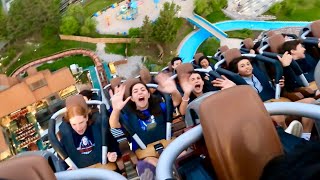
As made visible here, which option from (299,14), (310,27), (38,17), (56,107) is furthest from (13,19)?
(310,27)

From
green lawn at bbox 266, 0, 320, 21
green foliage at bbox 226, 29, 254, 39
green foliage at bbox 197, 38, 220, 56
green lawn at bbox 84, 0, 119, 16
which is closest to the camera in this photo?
green foliage at bbox 197, 38, 220, 56

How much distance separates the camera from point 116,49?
1451 centimetres

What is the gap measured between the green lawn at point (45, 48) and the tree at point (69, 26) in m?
0.47

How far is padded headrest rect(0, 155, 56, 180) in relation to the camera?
129 cm

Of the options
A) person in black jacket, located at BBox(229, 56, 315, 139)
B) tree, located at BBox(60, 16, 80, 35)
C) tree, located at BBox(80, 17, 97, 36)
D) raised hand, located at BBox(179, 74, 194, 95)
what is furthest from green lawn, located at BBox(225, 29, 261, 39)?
raised hand, located at BBox(179, 74, 194, 95)

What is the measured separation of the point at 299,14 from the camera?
15430 millimetres

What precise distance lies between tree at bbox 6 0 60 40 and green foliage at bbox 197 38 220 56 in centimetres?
621

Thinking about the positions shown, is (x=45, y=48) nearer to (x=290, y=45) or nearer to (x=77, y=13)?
(x=77, y=13)

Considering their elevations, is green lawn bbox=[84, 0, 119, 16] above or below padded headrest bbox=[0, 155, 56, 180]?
above

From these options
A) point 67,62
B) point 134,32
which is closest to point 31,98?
point 67,62

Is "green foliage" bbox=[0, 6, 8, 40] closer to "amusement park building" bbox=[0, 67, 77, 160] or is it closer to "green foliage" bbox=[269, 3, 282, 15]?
"amusement park building" bbox=[0, 67, 77, 160]

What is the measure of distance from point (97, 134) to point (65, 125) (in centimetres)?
27

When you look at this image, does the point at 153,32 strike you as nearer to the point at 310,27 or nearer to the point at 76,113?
the point at 310,27

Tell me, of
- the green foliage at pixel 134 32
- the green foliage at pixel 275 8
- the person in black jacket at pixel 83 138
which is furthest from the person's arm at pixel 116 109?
the green foliage at pixel 275 8
